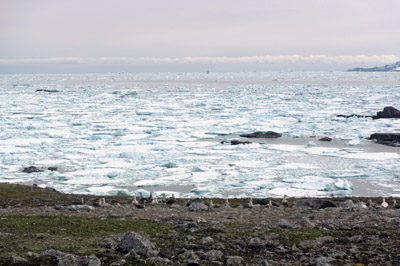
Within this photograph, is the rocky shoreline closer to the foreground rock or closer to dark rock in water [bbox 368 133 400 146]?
the foreground rock

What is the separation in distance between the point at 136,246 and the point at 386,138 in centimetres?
2449

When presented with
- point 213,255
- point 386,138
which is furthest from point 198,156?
point 213,255

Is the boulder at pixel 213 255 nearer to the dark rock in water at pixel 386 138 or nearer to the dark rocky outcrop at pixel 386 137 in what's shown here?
the dark rock in water at pixel 386 138

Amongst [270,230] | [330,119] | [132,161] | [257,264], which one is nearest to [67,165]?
[132,161]

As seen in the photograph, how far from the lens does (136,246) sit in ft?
21.9

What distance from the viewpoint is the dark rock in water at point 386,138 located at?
27253 millimetres

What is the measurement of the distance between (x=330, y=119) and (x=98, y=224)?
3287 centimetres

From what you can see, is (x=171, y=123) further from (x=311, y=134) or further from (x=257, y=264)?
(x=257, y=264)

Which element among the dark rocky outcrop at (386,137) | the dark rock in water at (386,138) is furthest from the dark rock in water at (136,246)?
the dark rocky outcrop at (386,137)

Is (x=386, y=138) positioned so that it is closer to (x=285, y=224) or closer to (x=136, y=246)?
(x=285, y=224)

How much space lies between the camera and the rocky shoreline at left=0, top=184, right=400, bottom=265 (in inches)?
257

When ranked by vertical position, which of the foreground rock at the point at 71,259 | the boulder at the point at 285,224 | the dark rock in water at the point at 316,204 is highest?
the foreground rock at the point at 71,259

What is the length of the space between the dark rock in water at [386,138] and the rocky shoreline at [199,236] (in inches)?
713

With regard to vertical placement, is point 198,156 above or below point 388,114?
below
